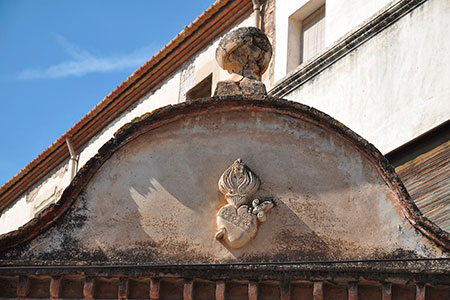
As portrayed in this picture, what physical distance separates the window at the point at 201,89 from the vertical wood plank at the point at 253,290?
9.86m

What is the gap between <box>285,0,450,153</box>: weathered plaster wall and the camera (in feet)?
44.3

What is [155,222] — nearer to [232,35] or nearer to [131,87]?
[232,35]

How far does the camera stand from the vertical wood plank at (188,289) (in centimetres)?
934

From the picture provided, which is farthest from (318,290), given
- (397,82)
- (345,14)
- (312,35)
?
(312,35)

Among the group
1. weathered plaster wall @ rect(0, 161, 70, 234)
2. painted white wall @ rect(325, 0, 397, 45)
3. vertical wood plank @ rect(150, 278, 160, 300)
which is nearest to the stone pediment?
vertical wood plank @ rect(150, 278, 160, 300)

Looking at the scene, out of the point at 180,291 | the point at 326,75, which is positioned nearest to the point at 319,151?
the point at 180,291

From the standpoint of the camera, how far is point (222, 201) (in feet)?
33.6

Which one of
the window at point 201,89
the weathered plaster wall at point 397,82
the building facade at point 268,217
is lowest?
the building facade at point 268,217

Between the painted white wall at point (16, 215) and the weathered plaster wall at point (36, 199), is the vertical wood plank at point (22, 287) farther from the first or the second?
the painted white wall at point (16, 215)

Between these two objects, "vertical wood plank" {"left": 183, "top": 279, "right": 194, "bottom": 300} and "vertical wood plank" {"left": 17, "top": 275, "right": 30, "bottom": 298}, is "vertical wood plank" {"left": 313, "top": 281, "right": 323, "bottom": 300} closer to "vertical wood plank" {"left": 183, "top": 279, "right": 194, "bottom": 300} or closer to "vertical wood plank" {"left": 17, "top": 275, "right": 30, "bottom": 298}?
"vertical wood plank" {"left": 183, "top": 279, "right": 194, "bottom": 300}

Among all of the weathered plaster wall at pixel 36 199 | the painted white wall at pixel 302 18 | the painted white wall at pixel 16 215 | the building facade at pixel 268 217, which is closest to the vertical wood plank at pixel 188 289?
the building facade at pixel 268 217

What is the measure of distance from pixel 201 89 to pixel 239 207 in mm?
9374

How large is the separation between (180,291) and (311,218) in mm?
1438

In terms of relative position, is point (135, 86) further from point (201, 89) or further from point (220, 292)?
point (220, 292)
